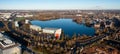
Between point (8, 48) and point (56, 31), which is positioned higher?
point (8, 48)

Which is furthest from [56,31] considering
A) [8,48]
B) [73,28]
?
[8,48]

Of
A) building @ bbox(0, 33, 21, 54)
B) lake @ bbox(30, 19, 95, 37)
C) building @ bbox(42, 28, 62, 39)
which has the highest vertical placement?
building @ bbox(0, 33, 21, 54)

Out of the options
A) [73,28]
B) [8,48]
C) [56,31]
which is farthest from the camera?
[73,28]

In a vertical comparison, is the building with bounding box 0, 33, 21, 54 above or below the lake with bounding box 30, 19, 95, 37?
above

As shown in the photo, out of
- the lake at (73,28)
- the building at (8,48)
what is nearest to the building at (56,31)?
the lake at (73,28)

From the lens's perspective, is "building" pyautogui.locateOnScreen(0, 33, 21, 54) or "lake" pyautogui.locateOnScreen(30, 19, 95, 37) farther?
"lake" pyautogui.locateOnScreen(30, 19, 95, 37)

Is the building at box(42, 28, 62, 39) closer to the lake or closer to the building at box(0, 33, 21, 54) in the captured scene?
the lake

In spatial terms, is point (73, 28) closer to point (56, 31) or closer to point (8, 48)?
point (56, 31)

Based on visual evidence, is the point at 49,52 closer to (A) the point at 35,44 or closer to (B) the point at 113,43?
(A) the point at 35,44

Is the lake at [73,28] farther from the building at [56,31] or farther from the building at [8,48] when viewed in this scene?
the building at [8,48]

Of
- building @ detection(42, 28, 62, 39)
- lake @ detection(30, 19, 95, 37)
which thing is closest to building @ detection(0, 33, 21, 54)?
building @ detection(42, 28, 62, 39)

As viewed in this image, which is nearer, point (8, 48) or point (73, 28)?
point (8, 48)
